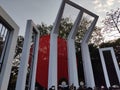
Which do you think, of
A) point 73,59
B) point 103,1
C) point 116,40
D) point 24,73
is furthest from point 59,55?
point 116,40

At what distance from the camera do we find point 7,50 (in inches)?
110

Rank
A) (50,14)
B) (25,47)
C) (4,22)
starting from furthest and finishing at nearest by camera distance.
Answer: (50,14), (25,47), (4,22)

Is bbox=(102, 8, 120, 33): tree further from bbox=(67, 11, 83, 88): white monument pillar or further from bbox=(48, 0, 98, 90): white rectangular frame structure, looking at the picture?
bbox=(67, 11, 83, 88): white monument pillar

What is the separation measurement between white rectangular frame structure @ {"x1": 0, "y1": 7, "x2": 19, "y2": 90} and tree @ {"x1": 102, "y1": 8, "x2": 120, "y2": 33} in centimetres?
1008

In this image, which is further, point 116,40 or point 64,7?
point 116,40

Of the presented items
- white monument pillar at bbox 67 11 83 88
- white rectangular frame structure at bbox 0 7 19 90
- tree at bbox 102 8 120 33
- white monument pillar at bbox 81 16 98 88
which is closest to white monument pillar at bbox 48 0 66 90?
white monument pillar at bbox 67 11 83 88

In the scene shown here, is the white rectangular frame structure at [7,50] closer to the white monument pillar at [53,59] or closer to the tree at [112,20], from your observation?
the white monument pillar at [53,59]

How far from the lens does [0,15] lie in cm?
250

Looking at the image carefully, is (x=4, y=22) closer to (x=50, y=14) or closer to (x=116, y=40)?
(x=50, y=14)

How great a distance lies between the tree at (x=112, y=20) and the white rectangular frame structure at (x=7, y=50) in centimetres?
1008

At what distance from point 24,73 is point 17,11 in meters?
4.11

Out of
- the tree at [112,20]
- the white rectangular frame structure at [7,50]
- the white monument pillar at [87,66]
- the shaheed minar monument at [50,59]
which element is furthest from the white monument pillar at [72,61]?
the tree at [112,20]

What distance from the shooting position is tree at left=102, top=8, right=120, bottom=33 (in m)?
11.3

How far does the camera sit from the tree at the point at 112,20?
1130 cm
